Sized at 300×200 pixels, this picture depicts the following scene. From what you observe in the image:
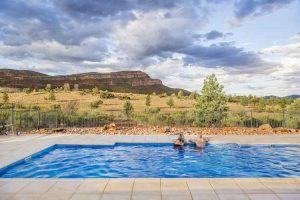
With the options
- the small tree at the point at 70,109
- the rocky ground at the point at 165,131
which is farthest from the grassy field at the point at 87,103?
the rocky ground at the point at 165,131

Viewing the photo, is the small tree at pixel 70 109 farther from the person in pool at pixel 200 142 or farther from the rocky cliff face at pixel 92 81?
the rocky cliff face at pixel 92 81

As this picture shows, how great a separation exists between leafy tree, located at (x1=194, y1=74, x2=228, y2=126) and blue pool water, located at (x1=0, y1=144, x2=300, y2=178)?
539cm

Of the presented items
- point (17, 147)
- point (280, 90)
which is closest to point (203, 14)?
point (17, 147)

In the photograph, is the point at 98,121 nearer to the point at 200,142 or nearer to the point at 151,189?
the point at 200,142

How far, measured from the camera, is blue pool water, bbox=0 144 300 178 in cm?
901

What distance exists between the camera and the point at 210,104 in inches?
694

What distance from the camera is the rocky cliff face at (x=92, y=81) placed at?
6919 cm

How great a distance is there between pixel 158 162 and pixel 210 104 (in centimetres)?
797

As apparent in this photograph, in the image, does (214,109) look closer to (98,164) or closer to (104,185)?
(98,164)

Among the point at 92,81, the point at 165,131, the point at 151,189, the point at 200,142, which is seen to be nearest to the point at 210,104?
the point at 165,131

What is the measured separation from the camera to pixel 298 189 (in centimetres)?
557

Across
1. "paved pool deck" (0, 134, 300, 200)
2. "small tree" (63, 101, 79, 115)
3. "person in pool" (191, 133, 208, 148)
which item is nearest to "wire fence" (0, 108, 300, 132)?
"small tree" (63, 101, 79, 115)

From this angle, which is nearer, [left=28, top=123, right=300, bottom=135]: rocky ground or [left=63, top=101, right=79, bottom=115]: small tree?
[left=28, top=123, right=300, bottom=135]: rocky ground

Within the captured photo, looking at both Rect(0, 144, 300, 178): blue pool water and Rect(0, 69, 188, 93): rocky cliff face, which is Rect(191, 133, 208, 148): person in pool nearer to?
Rect(0, 144, 300, 178): blue pool water
